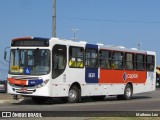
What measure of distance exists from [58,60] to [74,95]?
223cm

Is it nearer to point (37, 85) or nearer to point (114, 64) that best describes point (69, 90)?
point (37, 85)

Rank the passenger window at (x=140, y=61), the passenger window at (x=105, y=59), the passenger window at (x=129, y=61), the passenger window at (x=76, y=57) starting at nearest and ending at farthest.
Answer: the passenger window at (x=76, y=57), the passenger window at (x=105, y=59), the passenger window at (x=129, y=61), the passenger window at (x=140, y=61)

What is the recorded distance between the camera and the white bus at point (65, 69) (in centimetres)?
2216

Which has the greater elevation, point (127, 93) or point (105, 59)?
point (105, 59)

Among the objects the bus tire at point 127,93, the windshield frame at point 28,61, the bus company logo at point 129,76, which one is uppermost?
the windshield frame at point 28,61

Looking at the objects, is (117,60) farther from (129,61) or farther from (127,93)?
(127,93)

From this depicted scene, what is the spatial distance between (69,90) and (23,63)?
8.84ft

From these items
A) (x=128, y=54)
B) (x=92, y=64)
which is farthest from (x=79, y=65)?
(x=128, y=54)

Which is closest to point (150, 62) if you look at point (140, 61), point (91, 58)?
point (140, 61)

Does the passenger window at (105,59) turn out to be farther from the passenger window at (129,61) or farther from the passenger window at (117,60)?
the passenger window at (129,61)

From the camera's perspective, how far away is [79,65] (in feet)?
79.8

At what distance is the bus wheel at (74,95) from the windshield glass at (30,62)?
2.27 m

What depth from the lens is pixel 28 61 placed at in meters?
22.5

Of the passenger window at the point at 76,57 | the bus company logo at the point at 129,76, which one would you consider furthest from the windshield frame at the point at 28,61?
the bus company logo at the point at 129,76
